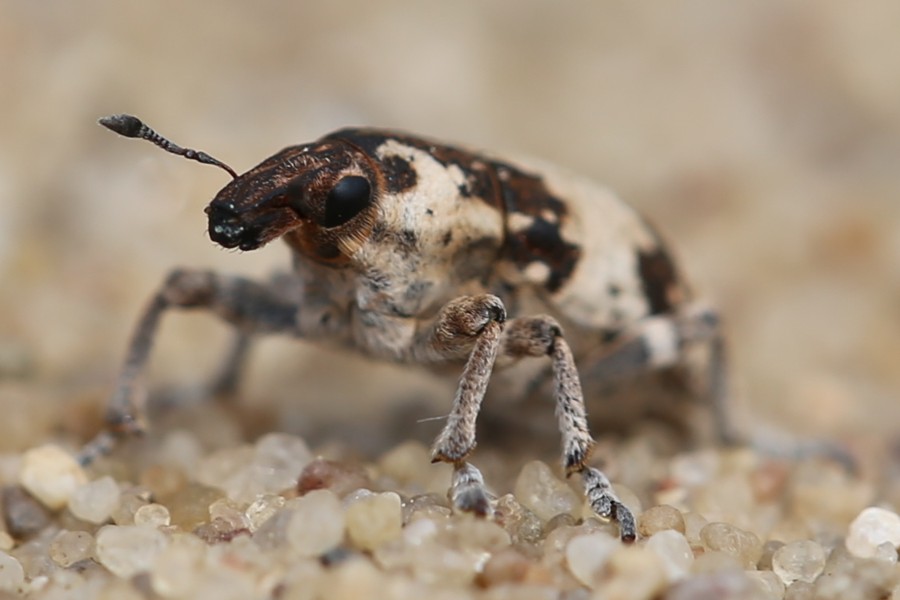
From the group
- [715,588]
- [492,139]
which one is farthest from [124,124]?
[492,139]

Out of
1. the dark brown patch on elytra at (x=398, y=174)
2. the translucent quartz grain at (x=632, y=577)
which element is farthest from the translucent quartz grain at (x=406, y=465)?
the translucent quartz grain at (x=632, y=577)

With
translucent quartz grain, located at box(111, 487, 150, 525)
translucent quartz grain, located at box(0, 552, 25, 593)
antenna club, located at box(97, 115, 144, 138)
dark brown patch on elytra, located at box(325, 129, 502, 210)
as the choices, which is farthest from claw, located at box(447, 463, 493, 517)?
antenna club, located at box(97, 115, 144, 138)

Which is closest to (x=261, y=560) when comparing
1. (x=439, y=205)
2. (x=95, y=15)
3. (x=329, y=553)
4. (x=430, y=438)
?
(x=329, y=553)

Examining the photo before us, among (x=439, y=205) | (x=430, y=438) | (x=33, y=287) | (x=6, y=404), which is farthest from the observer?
(x=33, y=287)

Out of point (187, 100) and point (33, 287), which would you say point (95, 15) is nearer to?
point (187, 100)

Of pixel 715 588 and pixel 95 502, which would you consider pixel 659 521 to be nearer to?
pixel 715 588
